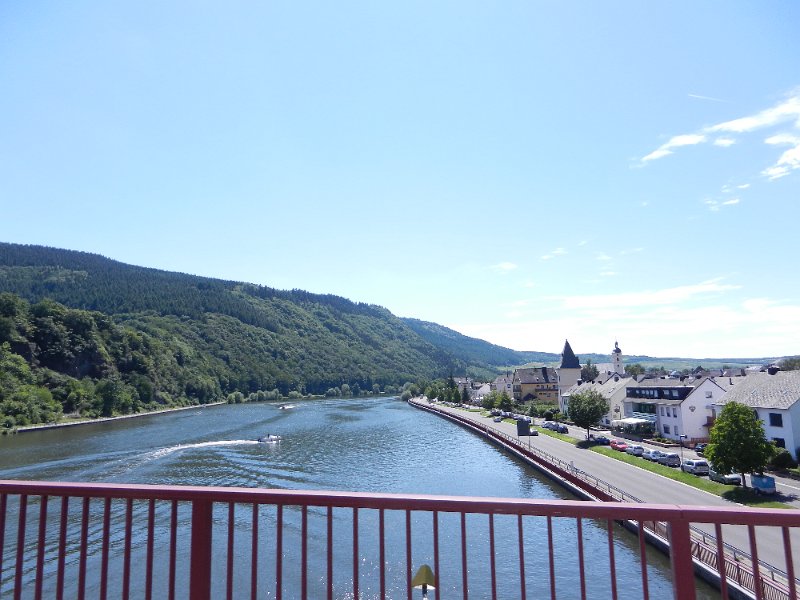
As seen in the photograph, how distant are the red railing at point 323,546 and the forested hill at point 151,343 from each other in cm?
5334

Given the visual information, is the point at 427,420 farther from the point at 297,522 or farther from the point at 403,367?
the point at 403,367

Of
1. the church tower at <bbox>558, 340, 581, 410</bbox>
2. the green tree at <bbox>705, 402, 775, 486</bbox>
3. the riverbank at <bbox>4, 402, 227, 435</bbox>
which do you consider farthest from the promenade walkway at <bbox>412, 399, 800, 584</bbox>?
the riverbank at <bbox>4, 402, 227, 435</bbox>

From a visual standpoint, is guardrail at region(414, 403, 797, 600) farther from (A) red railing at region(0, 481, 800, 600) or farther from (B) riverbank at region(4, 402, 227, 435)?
(B) riverbank at region(4, 402, 227, 435)

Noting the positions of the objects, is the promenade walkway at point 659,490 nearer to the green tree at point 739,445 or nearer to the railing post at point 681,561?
the green tree at point 739,445

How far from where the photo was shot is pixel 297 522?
22.3 meters

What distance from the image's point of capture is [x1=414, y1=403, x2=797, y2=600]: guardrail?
2.43 meters

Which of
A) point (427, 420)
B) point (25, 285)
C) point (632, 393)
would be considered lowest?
point (427, 420)

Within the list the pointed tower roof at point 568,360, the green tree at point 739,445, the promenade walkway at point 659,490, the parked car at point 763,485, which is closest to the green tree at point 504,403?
the pointed tower roof at point 568,360

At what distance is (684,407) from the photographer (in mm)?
37312

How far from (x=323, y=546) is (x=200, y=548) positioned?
1817cm

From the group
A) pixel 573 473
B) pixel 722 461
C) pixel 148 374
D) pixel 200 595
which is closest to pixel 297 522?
pixel 573 473

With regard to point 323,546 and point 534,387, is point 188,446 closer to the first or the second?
point 323,546

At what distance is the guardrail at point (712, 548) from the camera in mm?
2426

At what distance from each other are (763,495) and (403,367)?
157 metres
